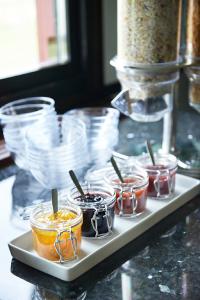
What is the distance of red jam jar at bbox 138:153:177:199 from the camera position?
0.94 m

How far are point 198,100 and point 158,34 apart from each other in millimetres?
187

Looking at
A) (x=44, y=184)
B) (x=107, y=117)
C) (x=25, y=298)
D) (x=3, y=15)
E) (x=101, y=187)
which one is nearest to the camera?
(x=25, y=298)

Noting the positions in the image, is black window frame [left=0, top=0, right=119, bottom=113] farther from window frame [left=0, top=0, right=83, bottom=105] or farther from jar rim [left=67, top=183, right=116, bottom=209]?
jar rim [left=67, top=183, right=116, bottom=209]

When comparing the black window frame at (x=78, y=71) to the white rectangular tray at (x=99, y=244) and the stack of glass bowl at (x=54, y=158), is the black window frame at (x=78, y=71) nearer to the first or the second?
the stack of glass bowl at (x=54, y=158)

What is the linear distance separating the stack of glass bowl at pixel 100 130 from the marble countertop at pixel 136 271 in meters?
0.23

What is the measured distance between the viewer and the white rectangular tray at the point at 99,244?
761 millimetres

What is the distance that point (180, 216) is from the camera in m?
0.94

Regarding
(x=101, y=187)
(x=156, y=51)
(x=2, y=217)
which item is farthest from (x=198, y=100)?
(x=2, y=217)

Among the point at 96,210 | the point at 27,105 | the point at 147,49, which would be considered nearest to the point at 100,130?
the point at 27,105

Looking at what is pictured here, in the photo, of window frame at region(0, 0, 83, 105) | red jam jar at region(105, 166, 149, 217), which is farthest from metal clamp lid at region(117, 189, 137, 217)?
window frame at region(0, 0, 83, 105)

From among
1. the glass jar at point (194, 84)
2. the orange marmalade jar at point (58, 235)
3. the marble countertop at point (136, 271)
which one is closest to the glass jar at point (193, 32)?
the glass jar at point (194, 84)

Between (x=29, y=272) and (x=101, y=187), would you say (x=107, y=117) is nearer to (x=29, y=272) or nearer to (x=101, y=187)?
(x=101, y=187)

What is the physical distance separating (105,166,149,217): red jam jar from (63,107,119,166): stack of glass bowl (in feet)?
0.59

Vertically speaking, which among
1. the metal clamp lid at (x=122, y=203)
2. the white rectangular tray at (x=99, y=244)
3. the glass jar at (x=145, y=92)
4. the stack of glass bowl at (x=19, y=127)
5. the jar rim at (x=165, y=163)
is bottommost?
the white rectangular tray at (x=99, y=244)
